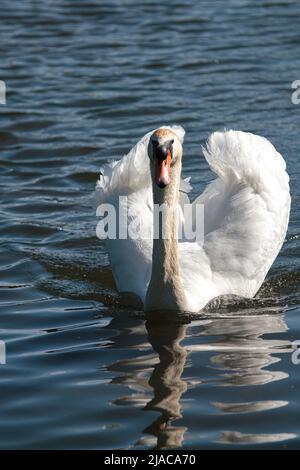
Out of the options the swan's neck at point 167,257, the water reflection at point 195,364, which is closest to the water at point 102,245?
the water reflection at point 195,364

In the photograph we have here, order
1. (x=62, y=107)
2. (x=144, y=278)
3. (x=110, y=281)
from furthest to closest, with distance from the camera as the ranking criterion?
(x=62, y=107), (x=110, y=281), (x=144, y=278)

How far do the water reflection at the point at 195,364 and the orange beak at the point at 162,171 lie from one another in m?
1.20

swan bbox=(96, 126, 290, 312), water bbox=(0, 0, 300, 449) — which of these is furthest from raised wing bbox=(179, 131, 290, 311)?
water bbox=(0, 0, 300, 449)

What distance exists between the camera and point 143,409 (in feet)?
23.5

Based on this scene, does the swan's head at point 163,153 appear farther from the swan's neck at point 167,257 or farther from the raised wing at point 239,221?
the raised wing at point 239,221

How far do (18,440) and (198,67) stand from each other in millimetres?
Answer: 11261

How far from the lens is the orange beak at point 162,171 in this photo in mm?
8188

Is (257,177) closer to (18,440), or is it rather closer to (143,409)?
(143,409)

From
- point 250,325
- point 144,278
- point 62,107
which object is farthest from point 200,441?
point 62,107

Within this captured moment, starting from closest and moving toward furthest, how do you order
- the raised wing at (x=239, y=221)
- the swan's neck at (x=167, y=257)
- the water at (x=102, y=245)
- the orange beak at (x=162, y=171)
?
1. the water at (x=102, y=245)
2. the orange beak at (x=162, y=171)
3. the swan's neck at (x=167, y=257)
4. the raised wing at (x=239, y=221)

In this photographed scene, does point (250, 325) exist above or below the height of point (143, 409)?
Answer: above

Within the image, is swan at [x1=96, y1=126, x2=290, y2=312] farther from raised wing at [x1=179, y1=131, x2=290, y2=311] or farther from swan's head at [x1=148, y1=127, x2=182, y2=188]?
swan's head at [x1=148, y1=127, x2=182, y2=188]

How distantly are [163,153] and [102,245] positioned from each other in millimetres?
2901

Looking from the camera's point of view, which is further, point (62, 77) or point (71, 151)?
point (62, 77)
